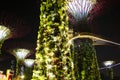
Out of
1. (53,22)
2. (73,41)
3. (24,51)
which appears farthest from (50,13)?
(24,51)

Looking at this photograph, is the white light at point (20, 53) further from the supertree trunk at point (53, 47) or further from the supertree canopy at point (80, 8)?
the supertree trunk at point (53, 47)

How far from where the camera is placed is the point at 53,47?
10.1 meters

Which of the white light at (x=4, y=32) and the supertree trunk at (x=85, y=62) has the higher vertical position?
the white light at (x=4, y=32)

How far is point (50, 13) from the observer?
34.8ft

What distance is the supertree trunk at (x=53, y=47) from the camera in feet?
32.5

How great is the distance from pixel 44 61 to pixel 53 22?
1541mm

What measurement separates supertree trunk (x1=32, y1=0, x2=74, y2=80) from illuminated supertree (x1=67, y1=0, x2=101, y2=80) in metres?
5.69

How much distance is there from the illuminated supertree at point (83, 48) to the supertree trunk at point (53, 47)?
5.69 m

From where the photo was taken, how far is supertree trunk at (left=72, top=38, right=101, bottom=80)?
16.8m

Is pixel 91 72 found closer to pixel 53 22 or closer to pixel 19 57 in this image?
pixel 53 22

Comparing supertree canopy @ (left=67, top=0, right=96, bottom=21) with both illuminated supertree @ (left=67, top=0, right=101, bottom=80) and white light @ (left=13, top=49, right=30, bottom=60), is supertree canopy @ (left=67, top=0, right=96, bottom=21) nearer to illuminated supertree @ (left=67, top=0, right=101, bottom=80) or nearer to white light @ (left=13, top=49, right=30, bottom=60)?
illuminated supertree @ (left=67, top=0, right=101, bottom=80)

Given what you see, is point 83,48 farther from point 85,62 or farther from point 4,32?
point 4,32

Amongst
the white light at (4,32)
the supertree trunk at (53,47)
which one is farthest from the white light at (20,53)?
the supertree trunk at (53,47)

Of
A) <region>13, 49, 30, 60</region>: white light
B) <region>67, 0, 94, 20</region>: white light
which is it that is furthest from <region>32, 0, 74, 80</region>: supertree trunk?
<region>13, 49, 30, 60</region>: white light
